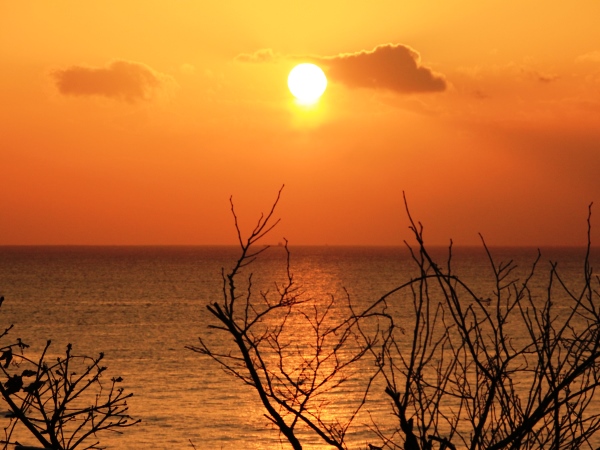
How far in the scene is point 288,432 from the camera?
4766 mm

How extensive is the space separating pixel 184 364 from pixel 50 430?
60.9m

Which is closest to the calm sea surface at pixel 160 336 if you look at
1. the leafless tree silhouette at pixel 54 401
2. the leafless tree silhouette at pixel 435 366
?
the leafless tree silhouette at pixel 435 366

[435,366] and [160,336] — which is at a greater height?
[435,366]

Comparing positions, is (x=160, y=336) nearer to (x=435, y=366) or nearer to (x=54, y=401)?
(x=435, y=366)

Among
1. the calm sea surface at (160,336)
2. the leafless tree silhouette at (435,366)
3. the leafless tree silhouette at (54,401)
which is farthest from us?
the calm sea surface at (160,336)

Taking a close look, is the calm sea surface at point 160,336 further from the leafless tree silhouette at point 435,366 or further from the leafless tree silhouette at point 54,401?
the leafless tree silhouette at point 54,401

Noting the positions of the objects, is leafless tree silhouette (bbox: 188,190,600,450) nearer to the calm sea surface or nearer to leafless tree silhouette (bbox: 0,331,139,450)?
leafless tree silhouette (bbox: 0,331,139,450)

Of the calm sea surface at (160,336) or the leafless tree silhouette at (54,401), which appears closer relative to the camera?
the leafless tree silhouette at (54,401)

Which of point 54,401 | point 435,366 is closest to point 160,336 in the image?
point 435,366

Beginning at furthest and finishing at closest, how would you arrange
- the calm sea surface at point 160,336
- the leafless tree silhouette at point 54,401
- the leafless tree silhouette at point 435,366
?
1. the calm sea surface at point 160,336
2. the leafless tree silhouette at point 54,401
3. the leafless tree silhouette at point 435,366

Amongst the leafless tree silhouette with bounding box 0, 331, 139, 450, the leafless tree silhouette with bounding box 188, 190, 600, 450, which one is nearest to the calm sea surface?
the leafless tree silhouette with bounding box 188, 190, 600, 450

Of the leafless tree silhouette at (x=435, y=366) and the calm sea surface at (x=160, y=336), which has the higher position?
the leafless tree silhouette at (x=435, y=366)

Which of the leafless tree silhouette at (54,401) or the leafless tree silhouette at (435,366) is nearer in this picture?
the leafless tree silhouette at (435,366)

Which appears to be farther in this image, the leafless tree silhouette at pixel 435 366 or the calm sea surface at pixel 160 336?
the calm sea surface at pixel 160 336
